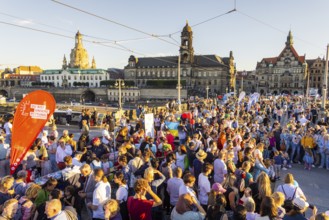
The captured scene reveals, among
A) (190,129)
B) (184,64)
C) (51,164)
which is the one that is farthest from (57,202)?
(184,64)

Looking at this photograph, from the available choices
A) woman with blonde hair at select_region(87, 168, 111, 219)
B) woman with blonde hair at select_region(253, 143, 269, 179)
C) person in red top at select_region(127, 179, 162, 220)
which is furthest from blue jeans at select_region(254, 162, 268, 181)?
woman with blonde hair at select_region(87, 168, 111, 219)

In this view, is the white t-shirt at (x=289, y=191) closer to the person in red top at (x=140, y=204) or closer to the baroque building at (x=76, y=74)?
the person in red top at (x=140, y=204)

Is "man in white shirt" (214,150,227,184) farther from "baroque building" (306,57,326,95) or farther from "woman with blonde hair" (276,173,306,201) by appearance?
"baroque building" (306,57,326,95)

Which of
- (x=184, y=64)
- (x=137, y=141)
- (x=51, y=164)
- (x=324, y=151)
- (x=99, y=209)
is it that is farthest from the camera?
(x=184, y=64)

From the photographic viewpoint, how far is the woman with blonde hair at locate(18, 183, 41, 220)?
4132mm

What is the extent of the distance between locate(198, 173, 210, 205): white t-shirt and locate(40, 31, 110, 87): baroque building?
331 feet

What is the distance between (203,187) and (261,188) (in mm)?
1087

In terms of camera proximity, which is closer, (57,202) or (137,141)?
(57,202)

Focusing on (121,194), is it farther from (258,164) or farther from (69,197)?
(258,164)

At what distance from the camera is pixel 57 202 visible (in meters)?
3.71

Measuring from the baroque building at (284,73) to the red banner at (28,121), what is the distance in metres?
83.2

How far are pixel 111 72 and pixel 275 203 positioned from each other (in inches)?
4314

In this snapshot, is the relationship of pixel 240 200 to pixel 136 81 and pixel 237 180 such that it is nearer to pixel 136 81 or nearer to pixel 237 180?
pixel 237 180

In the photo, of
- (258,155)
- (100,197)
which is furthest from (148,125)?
(100,197)
